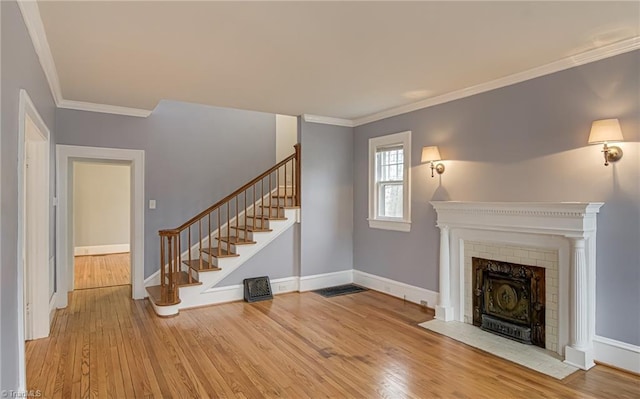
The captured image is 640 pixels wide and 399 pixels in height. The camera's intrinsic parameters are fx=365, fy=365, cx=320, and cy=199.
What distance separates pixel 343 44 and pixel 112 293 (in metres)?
4.74

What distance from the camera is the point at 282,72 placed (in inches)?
137

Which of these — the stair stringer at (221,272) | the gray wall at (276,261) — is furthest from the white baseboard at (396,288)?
the stair stringer at (221,272)

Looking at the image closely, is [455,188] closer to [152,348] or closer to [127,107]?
[152,348]

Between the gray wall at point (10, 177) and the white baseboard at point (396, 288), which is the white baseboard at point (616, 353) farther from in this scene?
the gray wall at point (10, 177)

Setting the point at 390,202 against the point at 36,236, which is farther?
the point at 390,202

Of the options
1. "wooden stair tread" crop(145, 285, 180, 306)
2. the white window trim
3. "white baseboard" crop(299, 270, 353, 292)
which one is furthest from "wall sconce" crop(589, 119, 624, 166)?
"wooden stair tread" crop(145, 285, 180, 306)

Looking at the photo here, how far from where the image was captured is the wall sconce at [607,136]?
9.29 feet

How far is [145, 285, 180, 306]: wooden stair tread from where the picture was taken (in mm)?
4274

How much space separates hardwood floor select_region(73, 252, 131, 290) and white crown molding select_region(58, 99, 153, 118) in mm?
2728

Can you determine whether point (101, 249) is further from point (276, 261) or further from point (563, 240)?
point (563, 240)

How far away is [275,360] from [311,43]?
8.60ft

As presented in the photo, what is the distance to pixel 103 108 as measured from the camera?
4715mm

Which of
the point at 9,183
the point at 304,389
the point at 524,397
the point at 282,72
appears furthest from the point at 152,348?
the point at 524,397

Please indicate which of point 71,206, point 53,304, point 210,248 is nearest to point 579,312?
point 210,248
